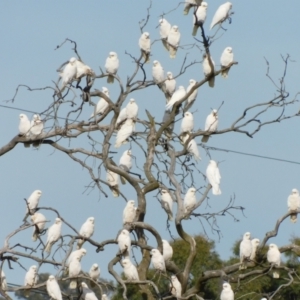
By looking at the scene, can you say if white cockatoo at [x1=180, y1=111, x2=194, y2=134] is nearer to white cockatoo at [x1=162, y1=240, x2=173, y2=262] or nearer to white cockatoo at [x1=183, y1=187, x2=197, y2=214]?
white cockatoo at [x1=183, y1=187, x2=197, y2=214]

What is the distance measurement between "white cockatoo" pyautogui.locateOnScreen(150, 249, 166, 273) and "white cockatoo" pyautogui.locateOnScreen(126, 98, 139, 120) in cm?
167

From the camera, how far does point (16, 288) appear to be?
9.99 m

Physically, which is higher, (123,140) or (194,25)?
(194,25)

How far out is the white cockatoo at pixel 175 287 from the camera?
417 inches

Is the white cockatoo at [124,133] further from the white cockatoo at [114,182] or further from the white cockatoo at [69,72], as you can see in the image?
the white cockatoo at [69,72]

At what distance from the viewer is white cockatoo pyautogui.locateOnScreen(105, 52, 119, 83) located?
38.8 feet

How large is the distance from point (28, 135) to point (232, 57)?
2.14m

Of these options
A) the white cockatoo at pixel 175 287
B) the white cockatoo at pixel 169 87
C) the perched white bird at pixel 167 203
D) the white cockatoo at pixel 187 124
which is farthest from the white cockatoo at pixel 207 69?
the white cockatoo at pixel 175 287

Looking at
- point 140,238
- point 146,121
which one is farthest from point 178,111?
point 140,238

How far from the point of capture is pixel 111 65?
1189 centimetres

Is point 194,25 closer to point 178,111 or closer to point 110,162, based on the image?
point 178,111

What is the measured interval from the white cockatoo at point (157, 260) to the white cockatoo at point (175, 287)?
0.16 meters

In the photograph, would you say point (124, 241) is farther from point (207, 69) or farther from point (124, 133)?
point (207, 69)

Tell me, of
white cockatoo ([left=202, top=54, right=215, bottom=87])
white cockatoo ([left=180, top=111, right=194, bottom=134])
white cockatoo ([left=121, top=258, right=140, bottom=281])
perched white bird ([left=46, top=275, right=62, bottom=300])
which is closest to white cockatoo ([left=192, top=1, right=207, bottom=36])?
white cockatoo ([left=202, top=54, right=215, bottom=87])
